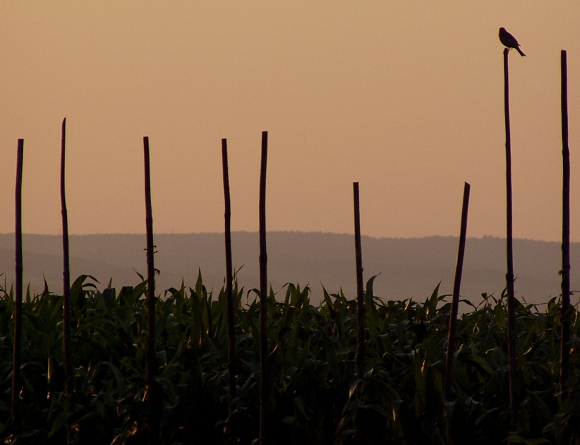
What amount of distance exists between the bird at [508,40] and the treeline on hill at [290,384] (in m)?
1.77

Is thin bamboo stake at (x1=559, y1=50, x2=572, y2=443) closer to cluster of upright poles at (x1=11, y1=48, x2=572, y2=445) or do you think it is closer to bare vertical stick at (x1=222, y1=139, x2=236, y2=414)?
cluster of upright poles at (x1=11, y1=48, x2=572, y2=445)

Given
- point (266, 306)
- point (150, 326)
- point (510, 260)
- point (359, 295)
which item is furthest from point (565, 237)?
point (150, 326)

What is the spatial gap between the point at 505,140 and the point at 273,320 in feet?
7.34

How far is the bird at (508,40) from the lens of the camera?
16.1ft

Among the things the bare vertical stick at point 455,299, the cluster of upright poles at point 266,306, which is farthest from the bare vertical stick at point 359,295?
the bare vertical stick at point 455,299

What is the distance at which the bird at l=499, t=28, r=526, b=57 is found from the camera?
492 cm

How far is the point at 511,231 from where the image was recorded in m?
4.39

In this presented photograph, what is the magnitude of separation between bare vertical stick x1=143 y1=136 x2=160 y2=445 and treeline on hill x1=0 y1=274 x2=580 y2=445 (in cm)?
6

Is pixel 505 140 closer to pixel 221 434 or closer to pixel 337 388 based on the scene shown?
pixel 337 388

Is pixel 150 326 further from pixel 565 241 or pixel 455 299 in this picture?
pixel 565 241

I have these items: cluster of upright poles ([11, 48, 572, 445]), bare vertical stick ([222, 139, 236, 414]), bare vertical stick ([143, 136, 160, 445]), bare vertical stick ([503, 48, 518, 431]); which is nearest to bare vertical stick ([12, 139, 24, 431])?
cluster of upright poles ([11, 48, 572, 445])

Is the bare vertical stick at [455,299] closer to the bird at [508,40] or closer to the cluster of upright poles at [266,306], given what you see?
the cluster of upright poles at [266,306]

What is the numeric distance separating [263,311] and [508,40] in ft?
7.31

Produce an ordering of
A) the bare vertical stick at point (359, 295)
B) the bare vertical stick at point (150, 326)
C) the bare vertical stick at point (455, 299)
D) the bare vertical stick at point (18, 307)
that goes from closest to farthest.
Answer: the bare vertical stick at point (455, 299) < the bare vertical stick at point (359, 295) < the bare vertical stick at point (150, 326) < the bare vertical stick at point (18, 307)
